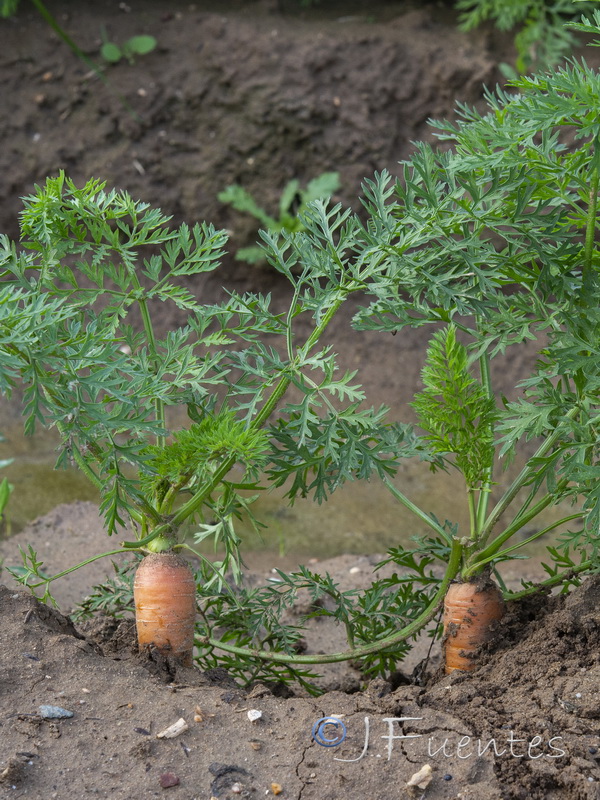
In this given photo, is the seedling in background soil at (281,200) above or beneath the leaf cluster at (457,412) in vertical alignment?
beneath

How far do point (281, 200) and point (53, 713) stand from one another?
470cm

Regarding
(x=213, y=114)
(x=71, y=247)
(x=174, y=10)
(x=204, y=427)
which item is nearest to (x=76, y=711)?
(x=204, y=427)

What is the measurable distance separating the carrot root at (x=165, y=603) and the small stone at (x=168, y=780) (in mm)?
435

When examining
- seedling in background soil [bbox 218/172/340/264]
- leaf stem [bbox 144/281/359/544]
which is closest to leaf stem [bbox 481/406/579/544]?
leaf stem [bbox 144/281/359/544]

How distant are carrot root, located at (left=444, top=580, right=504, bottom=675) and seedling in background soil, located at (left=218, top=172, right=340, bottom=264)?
4.03 m

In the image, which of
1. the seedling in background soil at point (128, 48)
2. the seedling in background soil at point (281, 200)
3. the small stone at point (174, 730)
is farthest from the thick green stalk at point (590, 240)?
the seedling in background soil at point (128, 48)

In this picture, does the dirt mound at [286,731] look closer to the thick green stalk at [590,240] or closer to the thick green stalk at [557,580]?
the thick green stalk at [557,580]

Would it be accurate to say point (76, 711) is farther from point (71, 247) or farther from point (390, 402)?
point (390, 402)

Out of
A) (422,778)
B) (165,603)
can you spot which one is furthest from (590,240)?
(165,603)

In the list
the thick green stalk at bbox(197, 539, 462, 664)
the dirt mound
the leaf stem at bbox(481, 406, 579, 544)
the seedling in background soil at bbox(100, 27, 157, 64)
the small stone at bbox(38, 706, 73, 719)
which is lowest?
the thick green stalk at bbox(197, 539, 462, 664)

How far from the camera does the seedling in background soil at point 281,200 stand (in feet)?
19.1

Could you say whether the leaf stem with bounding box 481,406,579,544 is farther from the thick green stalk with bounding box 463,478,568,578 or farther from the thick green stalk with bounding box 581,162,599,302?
the thick green stalk with bounding box 581,162,599,302

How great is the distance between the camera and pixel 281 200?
19.6 feet

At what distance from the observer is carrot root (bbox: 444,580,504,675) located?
2.08 meters
